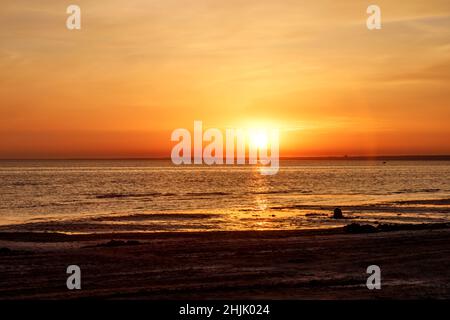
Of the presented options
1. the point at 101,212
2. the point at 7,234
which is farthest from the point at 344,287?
the point at 101,212

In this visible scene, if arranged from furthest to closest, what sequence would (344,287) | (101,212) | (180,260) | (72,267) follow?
(101,212) < (180,260) < (72,267) < (344,287)

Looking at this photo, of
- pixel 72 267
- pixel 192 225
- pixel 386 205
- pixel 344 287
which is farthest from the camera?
pixel 386 205

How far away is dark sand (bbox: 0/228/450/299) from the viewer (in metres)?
14.4

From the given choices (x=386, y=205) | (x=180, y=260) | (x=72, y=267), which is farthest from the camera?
(x=386, y=205)

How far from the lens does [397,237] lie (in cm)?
2564

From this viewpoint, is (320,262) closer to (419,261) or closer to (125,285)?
(419,261)

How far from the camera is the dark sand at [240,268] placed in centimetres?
1439

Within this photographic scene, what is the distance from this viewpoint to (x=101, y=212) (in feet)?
167

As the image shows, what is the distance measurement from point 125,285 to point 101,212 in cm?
3669

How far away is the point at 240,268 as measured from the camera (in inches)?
703
